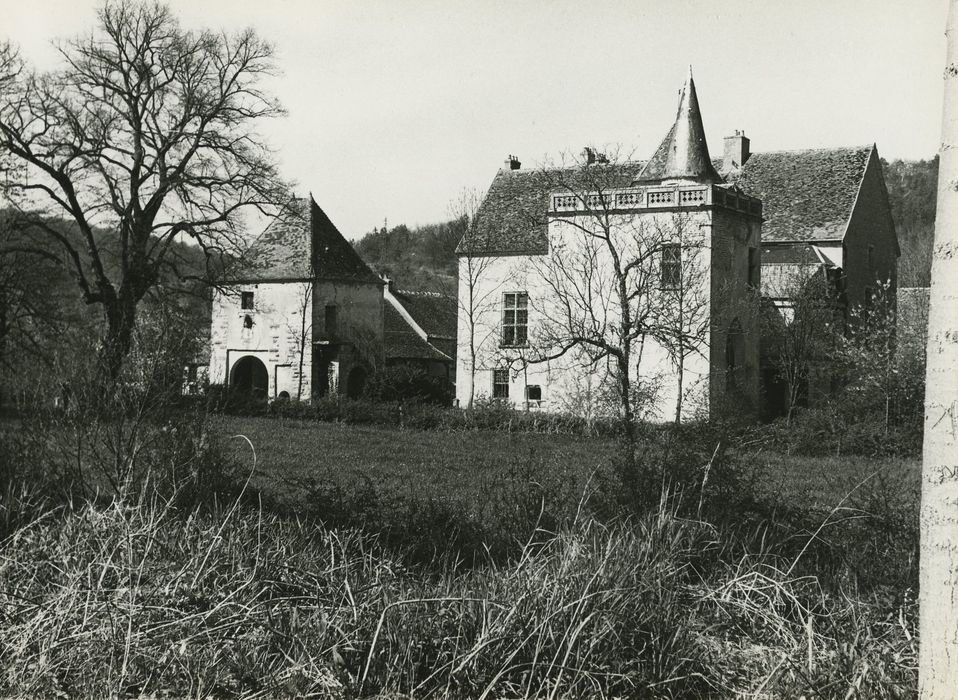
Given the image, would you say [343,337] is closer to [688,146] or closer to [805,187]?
[688,146]

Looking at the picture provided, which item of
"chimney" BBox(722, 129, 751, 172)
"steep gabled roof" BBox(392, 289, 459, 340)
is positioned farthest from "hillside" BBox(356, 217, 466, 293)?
"chimney" BBox(722, 129, 751, 172)

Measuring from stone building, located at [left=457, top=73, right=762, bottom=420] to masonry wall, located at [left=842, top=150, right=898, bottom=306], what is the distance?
189 inches

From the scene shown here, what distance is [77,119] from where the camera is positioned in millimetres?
29719

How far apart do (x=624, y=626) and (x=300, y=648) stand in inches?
52.5

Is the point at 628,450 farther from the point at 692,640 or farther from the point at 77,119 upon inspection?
the point at 77,119

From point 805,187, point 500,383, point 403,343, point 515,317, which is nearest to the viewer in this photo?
point 500,383

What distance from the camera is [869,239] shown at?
3809 centimetres

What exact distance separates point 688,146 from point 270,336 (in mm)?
19002

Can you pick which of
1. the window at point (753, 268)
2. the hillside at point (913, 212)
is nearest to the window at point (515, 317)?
the window at point (753, 268)

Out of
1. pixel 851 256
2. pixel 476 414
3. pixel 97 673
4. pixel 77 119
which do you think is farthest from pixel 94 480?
pixel 851 256

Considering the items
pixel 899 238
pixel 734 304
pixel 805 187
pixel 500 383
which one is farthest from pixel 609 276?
pixel 899 238

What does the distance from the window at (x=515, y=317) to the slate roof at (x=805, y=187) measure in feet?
29.7

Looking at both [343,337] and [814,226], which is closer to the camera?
[814,226]

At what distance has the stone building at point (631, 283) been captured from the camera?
96.7 ft
